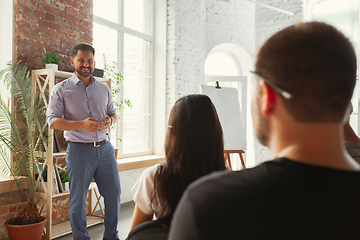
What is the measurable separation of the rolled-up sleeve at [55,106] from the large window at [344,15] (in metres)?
4.93

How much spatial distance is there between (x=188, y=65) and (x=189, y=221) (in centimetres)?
475

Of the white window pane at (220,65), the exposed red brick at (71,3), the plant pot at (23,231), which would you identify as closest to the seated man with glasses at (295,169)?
the plant pot at (23,231)

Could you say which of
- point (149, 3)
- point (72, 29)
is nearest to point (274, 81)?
point (72, 29)

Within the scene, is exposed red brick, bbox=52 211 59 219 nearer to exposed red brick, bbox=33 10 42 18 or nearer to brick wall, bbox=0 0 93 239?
brick wall, bbox=0 0 93 239

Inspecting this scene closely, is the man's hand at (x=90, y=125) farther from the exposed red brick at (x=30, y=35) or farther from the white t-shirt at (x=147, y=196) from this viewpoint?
the white t-shirt at (x=147, y=196)

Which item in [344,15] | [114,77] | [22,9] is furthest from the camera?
[344,15]

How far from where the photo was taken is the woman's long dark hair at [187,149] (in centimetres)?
111

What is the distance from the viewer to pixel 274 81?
45 centimetres

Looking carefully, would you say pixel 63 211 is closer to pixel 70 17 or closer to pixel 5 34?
pixel 5 34

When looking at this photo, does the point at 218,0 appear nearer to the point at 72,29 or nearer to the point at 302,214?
the point at 72,29

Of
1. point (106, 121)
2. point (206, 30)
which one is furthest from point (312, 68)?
point (206, 30)

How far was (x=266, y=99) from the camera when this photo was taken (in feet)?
1.52

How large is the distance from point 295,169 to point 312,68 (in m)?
0.15

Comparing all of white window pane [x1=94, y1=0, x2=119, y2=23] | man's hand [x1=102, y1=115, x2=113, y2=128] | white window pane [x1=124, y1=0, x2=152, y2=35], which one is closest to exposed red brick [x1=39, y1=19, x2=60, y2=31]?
white window pane [x1=94, y1=0, x2=119, y2=23]
